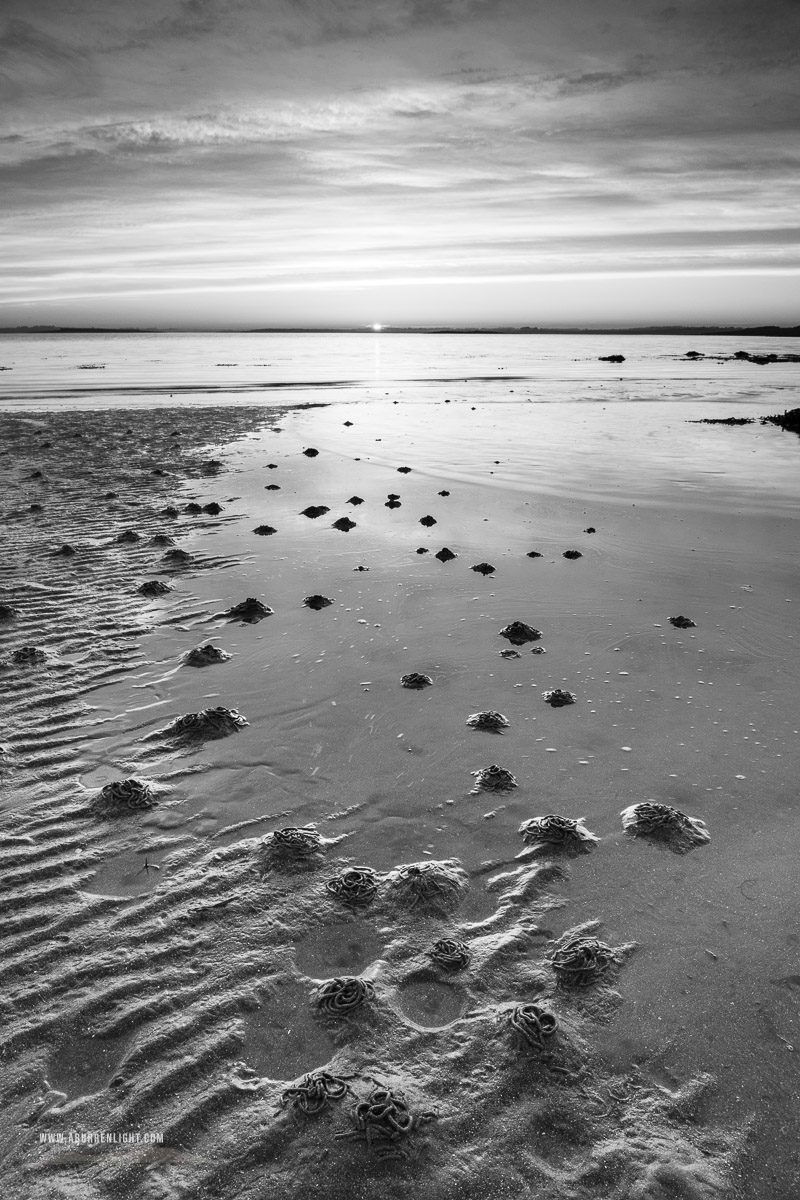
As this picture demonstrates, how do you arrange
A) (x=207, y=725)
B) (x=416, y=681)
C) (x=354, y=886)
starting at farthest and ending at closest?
(x=416, y=681)
(x=207, y=725)
(x=354, y=886)

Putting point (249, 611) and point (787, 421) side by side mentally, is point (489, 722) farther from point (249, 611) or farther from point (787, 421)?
point (787, 421)

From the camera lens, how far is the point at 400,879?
443 cm

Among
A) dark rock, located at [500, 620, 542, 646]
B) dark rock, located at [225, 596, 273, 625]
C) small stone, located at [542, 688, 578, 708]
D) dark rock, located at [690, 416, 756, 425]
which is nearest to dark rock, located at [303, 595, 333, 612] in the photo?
dark rock, located at [225, 596, 273, 625]

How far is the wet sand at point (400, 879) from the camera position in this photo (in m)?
3.02

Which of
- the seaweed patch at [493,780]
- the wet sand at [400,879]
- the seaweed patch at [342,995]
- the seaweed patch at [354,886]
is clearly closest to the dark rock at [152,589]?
the wet sand at [400,879]

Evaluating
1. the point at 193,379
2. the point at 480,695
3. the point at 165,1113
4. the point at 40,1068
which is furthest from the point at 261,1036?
the point at 193,379

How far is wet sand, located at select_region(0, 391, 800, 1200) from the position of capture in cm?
302

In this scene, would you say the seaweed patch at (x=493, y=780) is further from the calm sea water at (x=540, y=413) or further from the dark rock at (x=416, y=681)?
the calm sea water at (x=540, y=413)

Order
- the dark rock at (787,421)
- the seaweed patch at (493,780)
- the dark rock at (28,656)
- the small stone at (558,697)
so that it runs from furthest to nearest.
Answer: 1. the dark rock at (787,421)
2. the dark rock at (28,656)
3. the small stone at (558,697)
4. the seaweed patch at (493,780)

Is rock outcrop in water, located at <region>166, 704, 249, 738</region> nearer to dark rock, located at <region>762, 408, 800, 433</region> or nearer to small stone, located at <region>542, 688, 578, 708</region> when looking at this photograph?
small stone, located at <region>542, 688, 578, 708</region>

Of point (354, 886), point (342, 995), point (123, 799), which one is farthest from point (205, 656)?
point (342, 995)

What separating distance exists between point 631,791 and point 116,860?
12.7 feet

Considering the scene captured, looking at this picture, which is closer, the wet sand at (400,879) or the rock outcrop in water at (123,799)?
the wet sand at (400,879)

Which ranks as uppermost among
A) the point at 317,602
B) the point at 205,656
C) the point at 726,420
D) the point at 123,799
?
the point at 726,420
